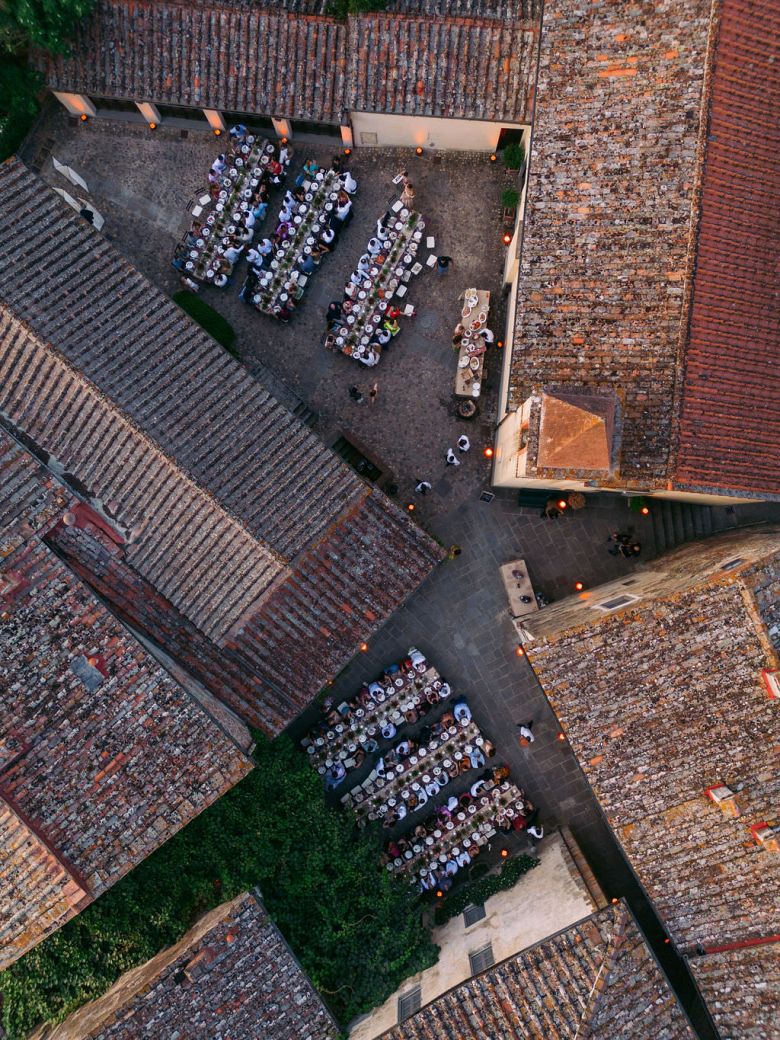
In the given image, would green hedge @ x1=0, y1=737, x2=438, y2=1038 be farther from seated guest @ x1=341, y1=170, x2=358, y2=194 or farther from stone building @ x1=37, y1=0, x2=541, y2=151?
stone building @ x1=37, y1=0, x2=541, y2=151

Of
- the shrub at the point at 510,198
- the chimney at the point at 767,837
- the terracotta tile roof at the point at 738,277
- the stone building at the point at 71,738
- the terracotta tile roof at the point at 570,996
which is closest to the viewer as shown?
the stone building at the point at 71,738

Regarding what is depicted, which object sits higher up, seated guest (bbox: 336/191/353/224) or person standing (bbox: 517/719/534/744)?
seated guest (bbox: 336/191/353/224)

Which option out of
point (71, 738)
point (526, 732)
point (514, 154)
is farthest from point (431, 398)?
point (71, 738)

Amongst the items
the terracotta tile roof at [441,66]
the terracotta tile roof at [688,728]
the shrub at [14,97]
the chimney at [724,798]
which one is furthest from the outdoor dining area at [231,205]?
the chimney at [724,798]

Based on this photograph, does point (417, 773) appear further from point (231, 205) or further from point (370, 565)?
point (231, 205)

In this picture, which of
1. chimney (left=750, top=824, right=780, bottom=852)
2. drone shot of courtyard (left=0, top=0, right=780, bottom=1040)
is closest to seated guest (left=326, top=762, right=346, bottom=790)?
drone shot of courtyard (left=0, top=0, right=780, bottom=1040)

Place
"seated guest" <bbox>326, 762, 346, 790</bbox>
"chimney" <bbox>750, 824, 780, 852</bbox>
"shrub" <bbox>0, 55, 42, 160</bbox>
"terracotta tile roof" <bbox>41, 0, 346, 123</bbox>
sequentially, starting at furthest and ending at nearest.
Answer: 1. "seated guest" <bbox>326, 762, 346, 790</bbox>
2. "shrub" <bbox>0, 55, 42, 160</bbox>
3. "terracotta tile roof" <bbox>41, 0, 346, 123</bbox>
4. "chimney" <bbox>750, 824, 780, 852</bbox>

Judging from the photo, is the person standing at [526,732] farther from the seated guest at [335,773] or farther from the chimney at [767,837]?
the chimney at [767,837]
